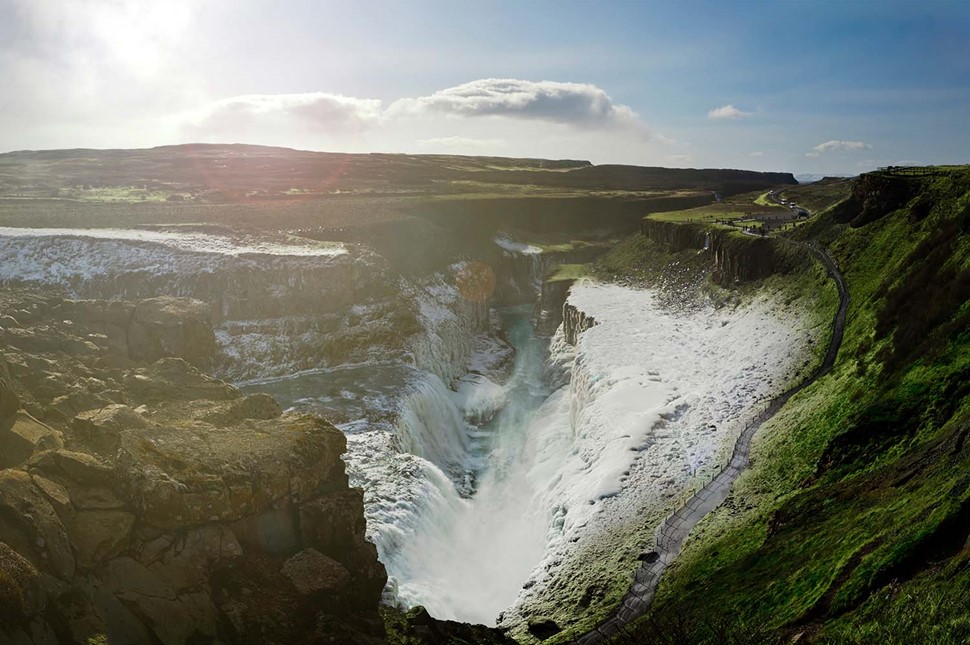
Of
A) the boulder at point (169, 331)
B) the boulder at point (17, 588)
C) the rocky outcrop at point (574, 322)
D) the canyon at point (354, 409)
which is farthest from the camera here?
the rocky outcrop at point (574, 322)

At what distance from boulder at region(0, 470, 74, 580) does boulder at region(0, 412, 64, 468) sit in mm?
1158

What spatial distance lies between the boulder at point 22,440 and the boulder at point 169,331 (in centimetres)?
916

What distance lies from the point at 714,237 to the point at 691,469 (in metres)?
44.8

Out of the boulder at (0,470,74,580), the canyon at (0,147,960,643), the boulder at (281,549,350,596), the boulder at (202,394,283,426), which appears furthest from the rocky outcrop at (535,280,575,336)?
the boulder at (0,470,74,580)

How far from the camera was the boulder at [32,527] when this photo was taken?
1360 centimetres

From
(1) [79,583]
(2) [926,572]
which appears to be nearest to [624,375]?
(2) [926,572]

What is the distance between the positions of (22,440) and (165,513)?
12.3ft

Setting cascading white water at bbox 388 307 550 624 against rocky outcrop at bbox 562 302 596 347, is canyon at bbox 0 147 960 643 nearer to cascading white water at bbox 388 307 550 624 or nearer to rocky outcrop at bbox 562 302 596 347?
cascading white water at bbox 388 307 550 624

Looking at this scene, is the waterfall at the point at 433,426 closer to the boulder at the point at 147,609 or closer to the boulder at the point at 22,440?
the boulder at the point at 22,440

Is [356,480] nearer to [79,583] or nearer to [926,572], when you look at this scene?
[79,583]

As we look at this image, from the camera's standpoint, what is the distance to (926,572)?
1338 centimetres

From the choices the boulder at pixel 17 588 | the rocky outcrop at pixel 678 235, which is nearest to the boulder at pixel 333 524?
the boulder at pixel 17 588

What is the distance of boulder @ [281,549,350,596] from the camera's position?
17.2m

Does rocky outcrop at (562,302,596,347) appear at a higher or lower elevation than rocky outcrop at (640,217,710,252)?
lower
